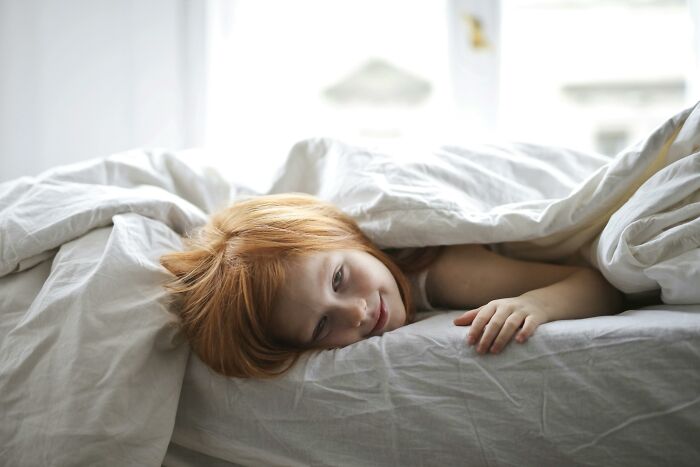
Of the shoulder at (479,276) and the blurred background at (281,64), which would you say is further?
the blurred background at (281,64)

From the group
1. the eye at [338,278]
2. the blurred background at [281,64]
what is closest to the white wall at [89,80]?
the blurred background at [281,64]

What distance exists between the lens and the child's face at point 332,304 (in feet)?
2.68

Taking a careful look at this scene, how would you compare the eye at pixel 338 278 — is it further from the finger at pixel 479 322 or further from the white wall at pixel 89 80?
the white wall at pixel 89 80

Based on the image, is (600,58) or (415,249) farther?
(600,58)

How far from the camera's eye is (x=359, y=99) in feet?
6.30

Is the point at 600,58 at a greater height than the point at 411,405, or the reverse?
the point at 600,58

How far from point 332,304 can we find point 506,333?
237 mm

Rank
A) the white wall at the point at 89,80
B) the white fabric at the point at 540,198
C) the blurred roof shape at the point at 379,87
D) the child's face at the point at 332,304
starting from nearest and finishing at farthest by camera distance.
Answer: the white fabric at the point at 540,198, the child's face at the point at 332,304, the white wall at the point at 89,80, the blurred roof shape at the point at 379,87

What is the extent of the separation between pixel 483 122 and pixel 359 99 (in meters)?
0.42

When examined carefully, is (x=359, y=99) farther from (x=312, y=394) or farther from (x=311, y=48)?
(x=312, y=394)

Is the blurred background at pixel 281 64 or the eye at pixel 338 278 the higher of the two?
the blurred background at pixel 281 64

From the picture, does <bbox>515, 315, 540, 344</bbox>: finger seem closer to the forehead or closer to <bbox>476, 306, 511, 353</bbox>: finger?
<bbox>476, 306, 511, 353</bbox>: finger

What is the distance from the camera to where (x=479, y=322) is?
0.70 metres

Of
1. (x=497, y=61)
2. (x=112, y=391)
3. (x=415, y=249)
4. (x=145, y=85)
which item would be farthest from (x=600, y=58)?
(x=112, y=391)
